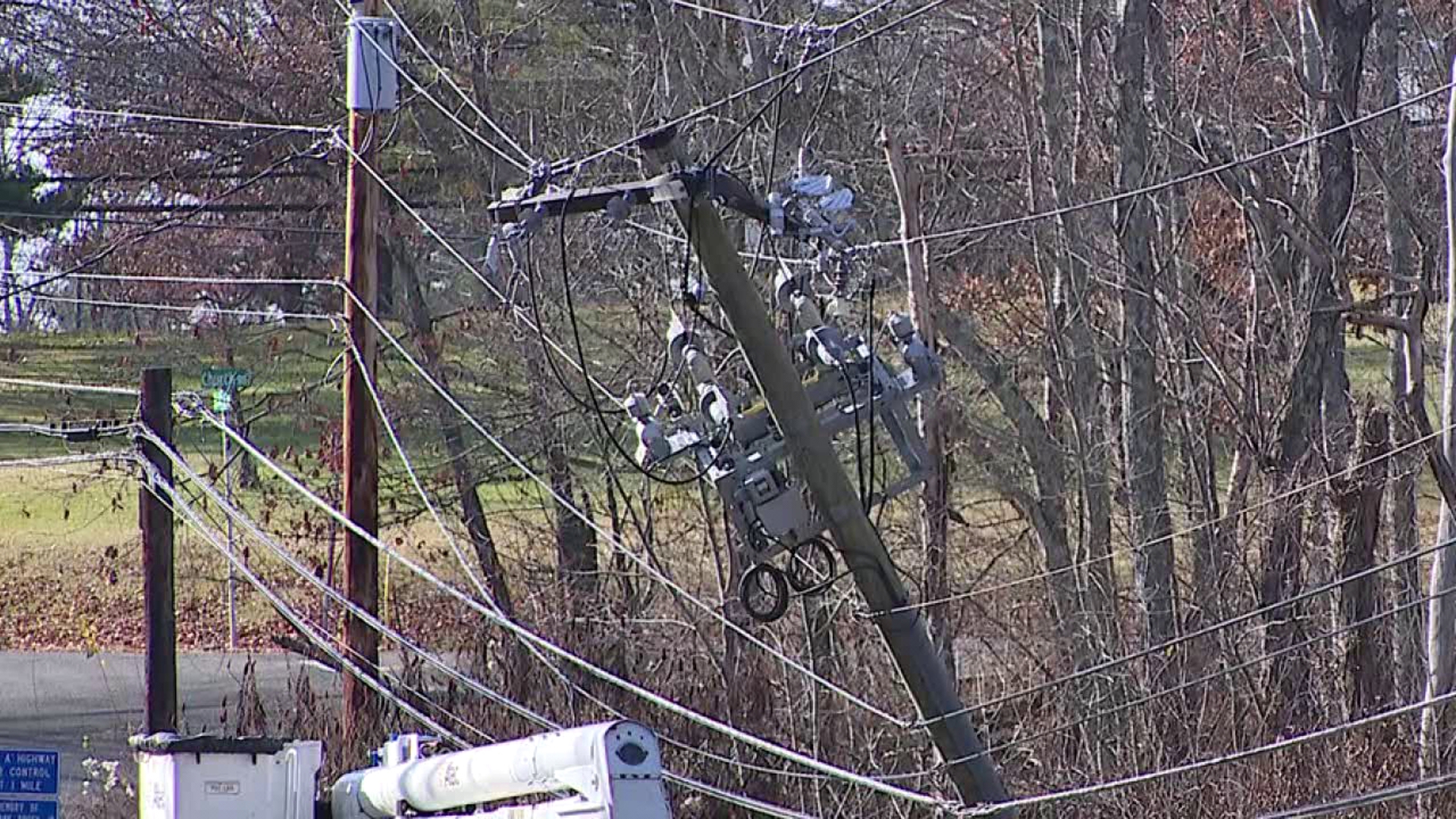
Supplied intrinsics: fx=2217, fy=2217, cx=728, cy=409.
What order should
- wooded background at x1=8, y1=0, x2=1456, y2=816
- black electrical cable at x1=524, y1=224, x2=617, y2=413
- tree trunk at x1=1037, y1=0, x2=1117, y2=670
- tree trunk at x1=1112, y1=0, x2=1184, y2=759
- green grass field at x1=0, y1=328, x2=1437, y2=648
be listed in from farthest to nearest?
green grass field at x1=0, y1=328, x2=1437, y2=648 → tree trunk at x1=1037, y1=0, x2=1117, y2=670 → tree trunk at x1=1112, y1=0, x2=1184, y2=759 → wooded background at x1=8, y1=0, x2=1456, y2=816 → black electrical cable at x1=524, y1=224, x2=617, y2=413

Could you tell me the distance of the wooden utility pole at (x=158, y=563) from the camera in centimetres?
1570

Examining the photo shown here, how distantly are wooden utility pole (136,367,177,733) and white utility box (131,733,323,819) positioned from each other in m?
5.63

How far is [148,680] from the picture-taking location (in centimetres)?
1606

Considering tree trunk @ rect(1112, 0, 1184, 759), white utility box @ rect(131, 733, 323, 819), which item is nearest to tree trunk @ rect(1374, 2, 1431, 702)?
tree trunk @ rect(1112, 0, 1184, 759)

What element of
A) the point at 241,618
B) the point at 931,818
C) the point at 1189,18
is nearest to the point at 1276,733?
the point at 931,818

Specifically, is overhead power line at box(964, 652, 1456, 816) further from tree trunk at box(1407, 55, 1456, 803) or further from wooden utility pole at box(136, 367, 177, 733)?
wooden utility pole at box(136, 367, 177, 733)

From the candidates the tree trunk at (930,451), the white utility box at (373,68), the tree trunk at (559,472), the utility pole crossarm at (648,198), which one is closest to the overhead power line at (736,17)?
the tree trunk at (930,451)

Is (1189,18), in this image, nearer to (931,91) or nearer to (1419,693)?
(931,91)

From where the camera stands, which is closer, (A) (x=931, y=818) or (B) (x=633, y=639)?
(A) (x=931, y=818)

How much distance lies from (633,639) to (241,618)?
12751 millimetres

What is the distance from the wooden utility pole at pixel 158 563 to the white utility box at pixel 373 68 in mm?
2446

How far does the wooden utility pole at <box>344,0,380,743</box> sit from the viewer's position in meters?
15.7

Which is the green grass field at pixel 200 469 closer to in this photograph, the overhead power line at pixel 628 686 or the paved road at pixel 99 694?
the paved road at pixel 99 694

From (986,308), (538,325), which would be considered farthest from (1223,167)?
(986,308)
